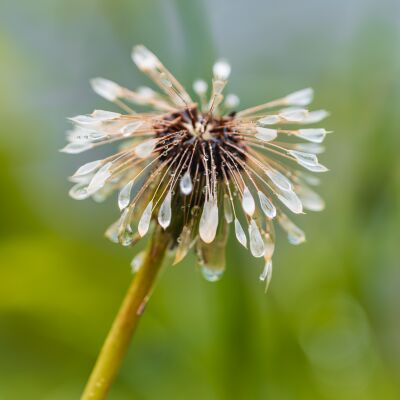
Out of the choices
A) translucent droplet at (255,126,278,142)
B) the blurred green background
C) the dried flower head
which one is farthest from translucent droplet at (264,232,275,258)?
the blurred green background

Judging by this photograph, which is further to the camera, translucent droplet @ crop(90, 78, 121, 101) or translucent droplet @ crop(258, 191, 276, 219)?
translucent droplet @ crop(90, 78, 121, 101)

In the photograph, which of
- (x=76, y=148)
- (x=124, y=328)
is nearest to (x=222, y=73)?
(x=76, y=148)

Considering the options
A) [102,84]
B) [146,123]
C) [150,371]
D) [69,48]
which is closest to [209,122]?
[146,123]

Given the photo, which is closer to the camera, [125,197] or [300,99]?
[125,197]

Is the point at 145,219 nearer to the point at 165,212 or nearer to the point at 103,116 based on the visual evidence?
the point at 165,212

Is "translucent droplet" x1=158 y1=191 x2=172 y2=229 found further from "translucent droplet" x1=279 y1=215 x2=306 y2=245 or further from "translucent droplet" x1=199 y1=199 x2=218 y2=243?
"translucent droplet" x1=279 y1=215 x2=306 y2=245

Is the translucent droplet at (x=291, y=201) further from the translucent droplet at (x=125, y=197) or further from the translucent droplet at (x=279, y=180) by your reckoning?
the translucent droplet at (x=125, y=197)

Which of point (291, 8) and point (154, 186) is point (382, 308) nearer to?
point (154, 186)
